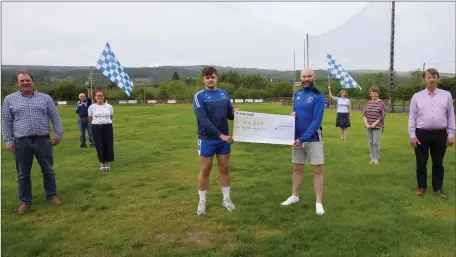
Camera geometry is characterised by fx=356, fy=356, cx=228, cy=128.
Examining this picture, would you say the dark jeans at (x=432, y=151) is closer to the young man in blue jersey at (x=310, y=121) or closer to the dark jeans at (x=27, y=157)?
the young man in blue jersey at (x=310, y=121)

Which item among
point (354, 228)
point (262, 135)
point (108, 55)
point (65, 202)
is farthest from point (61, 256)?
point (108, 55)

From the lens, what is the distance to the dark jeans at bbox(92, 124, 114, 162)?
25.4 ft

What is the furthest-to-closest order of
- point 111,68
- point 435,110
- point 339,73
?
1. point 339,73
2. point 111,68
3. point 435,110

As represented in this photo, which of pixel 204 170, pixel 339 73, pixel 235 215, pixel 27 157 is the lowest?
pixel 235 215

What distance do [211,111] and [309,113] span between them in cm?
131

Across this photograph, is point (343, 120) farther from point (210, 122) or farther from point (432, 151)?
point (210, 122)

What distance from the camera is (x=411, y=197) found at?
5543 mm

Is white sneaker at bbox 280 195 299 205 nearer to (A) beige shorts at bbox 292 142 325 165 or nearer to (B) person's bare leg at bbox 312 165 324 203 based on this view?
(B) person's bare leg at bbox 312 165 324 203

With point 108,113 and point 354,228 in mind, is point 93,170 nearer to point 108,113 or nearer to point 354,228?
point 108,113

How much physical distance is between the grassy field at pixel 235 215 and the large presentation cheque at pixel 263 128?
1.01 meters

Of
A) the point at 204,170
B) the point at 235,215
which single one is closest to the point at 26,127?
the point at 204,170

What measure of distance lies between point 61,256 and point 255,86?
12559 centimetres

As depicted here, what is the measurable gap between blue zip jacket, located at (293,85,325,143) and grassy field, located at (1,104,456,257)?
1072 mm

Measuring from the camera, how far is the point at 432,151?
223 inches
